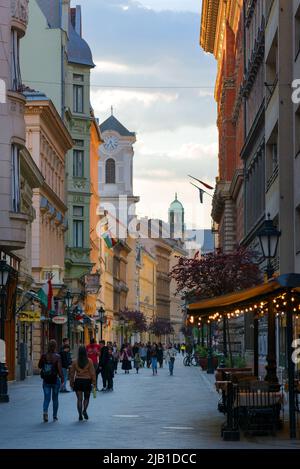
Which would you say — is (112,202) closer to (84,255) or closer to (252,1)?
(84,255)

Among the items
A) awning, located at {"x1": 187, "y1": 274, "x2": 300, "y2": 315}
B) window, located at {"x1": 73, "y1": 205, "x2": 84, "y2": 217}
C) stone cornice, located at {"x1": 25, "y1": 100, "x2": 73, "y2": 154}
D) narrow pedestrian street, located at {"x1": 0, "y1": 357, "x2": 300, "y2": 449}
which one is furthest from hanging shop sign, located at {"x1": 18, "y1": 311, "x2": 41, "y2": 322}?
window, located at {"x1": 73, "y1": 205, "x2": 84, "y2": 217}

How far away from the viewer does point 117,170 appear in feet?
580

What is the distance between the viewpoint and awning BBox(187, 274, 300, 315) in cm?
2167

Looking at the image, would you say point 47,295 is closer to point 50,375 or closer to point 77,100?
point 50,375

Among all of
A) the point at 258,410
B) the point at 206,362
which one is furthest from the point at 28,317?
the point at 258,410

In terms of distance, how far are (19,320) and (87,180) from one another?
3565cm

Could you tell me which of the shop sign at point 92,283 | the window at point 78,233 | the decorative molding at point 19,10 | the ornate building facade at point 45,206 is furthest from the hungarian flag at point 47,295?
the shop sign at point 92,283

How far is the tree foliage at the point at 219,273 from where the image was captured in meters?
52.8

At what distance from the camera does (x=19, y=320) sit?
54.4 metres

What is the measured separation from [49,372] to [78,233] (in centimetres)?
6111

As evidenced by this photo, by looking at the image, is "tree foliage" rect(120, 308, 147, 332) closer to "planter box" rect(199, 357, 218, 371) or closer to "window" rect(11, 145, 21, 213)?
"planter box" rect(199, 357, 218, 371)

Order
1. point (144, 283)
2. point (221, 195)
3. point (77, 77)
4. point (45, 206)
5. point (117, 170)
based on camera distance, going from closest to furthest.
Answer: point (45, 206) → point (77, 77) → point (221, 195) → point (117, 170) → point (144, 283)

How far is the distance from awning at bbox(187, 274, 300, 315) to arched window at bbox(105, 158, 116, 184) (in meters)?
150

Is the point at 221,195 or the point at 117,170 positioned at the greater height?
the point at 117,170
